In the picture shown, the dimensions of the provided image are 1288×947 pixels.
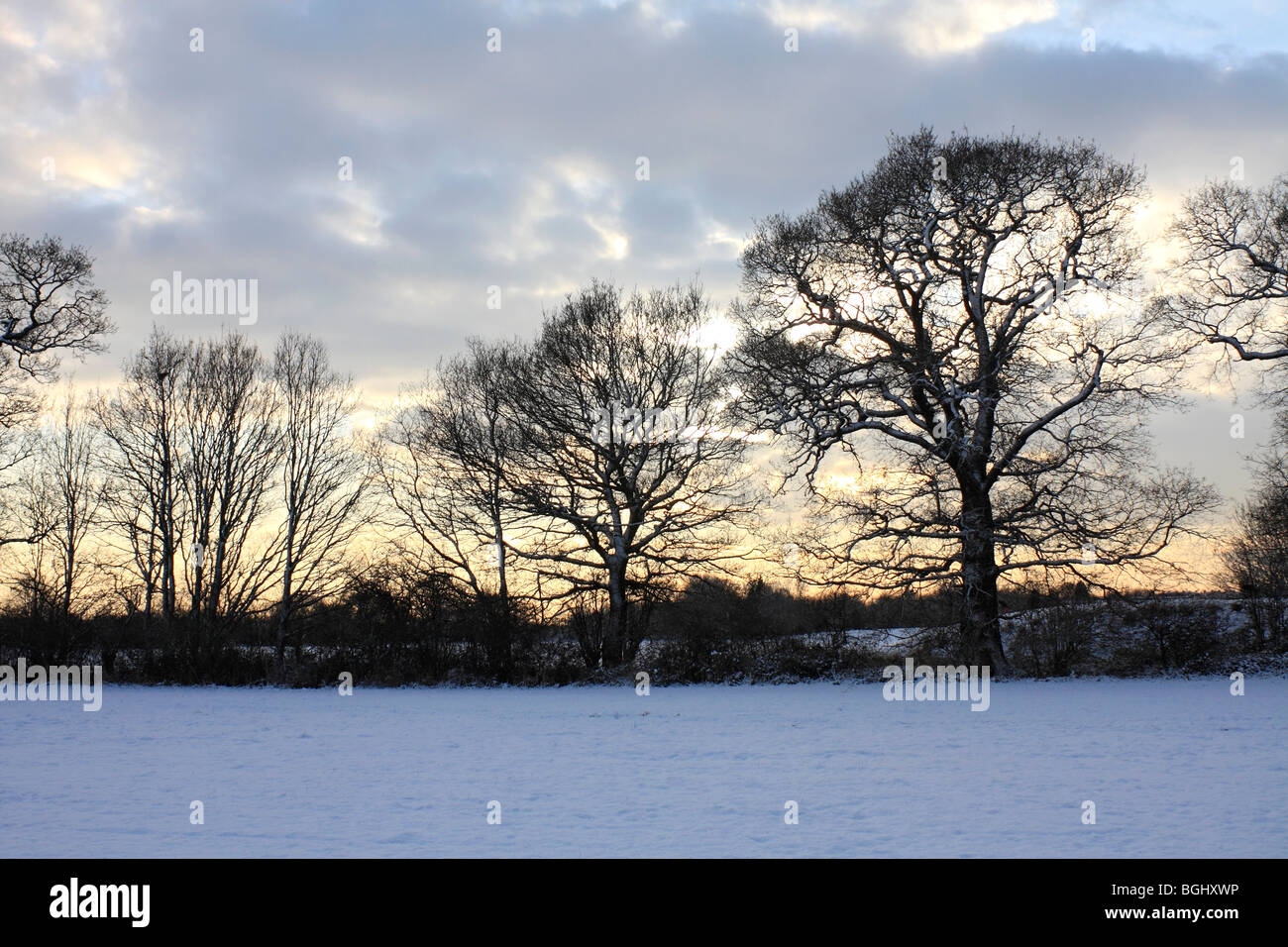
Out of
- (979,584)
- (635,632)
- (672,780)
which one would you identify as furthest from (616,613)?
(672,780)

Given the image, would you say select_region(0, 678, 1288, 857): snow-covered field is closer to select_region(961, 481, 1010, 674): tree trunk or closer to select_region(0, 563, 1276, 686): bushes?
select_region(961, 481, 1010, 674): tree trunk

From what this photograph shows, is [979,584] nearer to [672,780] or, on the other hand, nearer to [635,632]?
[635,632]

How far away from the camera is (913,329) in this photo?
2366 centimetres

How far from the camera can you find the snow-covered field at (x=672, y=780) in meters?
7.21

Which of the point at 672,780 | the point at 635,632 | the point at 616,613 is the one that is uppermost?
the point at 616,613

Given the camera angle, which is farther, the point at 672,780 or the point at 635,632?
the point at 635,632

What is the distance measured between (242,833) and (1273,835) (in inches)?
320

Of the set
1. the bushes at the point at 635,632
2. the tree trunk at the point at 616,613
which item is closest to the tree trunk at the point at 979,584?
the bushes at the point at 635,632

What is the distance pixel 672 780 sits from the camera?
33.5 feet

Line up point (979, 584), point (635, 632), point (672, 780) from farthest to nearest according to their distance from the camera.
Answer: point (635, 632), point (979, 584), point (672, 780)

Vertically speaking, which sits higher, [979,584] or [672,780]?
[979,584]

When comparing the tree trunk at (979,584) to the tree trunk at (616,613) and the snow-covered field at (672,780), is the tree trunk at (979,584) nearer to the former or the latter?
the snow-covered field at (672,780)
